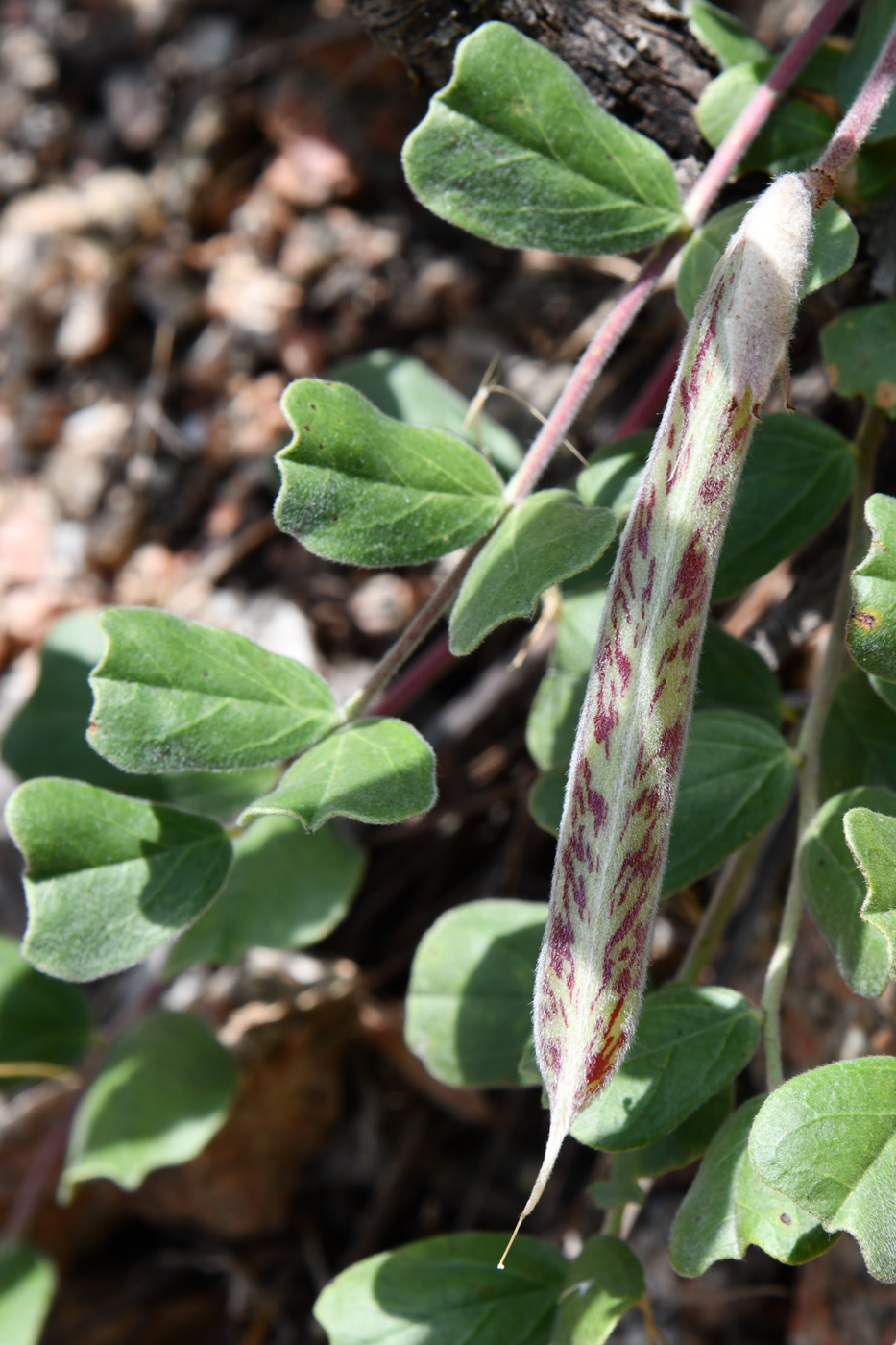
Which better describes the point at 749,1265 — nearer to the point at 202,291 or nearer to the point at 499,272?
the point at 499,272

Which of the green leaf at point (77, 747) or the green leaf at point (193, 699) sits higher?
the green leaf at point (193, 699)

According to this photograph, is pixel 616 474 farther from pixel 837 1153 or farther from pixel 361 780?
pixel 837 1153

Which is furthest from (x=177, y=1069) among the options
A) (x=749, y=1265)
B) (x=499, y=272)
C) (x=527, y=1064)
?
(x=499, y=272)

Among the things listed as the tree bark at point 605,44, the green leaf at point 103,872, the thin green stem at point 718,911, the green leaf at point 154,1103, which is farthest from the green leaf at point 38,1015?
the tree bark at point 605,44

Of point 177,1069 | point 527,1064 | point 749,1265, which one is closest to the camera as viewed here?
point 527,1064

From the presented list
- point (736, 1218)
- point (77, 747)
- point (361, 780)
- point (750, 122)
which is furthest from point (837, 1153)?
point (77, 747)

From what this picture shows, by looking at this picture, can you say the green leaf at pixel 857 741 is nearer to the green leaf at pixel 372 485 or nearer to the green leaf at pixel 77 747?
the green leaf at pixel 372 485

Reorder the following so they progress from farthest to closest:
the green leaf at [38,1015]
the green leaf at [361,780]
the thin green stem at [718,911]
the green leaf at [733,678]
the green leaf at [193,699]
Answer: the green leaf at [38,1015] < the green leaf at [733,678] < the thin green stem at [718,911] < the green leaf at [193,699] < the green leaf at [361,780]
